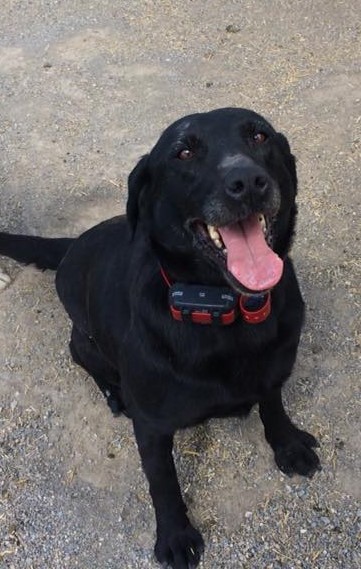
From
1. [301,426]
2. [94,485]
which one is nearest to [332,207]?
[301,426]

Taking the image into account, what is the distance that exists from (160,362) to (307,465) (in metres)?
0.96

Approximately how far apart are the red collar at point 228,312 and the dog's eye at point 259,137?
50 cm

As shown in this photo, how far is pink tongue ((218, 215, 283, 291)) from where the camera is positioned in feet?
6.92

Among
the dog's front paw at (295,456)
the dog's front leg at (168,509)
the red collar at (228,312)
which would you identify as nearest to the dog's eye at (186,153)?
the red collar at (228,312)

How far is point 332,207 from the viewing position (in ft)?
13.1

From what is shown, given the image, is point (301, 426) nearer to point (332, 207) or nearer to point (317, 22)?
point (332, 207)

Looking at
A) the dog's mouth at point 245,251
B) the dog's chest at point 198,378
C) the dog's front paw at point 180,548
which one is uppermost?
the dog's mouth at point 245,251

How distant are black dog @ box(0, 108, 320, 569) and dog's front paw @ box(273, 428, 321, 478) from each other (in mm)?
282

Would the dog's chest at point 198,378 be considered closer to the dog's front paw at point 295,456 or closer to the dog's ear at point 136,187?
the dog's ear at point 136,187

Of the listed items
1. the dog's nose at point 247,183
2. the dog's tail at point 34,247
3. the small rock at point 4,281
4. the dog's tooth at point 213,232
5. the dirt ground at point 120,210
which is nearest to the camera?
the dog's nose at point 247,183

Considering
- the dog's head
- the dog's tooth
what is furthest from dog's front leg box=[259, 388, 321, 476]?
the dog's tooth

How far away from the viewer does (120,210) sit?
4.16m

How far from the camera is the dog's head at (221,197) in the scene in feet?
6.88

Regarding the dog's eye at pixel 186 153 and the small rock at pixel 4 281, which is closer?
the dog's eye at pixel 186 153
